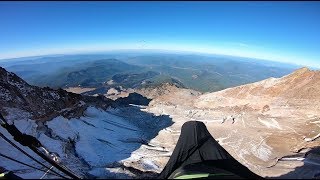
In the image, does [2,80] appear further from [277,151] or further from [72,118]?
[277,151]

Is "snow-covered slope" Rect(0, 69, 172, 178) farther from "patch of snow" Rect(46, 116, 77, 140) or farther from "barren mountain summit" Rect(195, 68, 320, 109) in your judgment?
"barren mountain summit" Rect(195, 68, 320, 109)

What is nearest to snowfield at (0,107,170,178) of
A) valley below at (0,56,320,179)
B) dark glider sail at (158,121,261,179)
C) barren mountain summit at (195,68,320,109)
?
valley below at (0,56,320,179)

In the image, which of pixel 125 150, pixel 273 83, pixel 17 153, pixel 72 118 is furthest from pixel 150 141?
pixel 273 83

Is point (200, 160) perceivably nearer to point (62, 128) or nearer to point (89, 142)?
point (89, 142)

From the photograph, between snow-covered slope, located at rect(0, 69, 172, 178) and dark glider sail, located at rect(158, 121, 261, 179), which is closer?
dark glider sail, located at rect(158, 121, 261, 179)

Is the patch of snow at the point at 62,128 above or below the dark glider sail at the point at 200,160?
below

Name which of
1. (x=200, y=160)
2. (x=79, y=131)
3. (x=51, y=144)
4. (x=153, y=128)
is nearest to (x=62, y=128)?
(x=79, y=131)

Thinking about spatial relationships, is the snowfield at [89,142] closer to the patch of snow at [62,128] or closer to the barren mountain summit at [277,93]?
the patch of snow at [62,128]

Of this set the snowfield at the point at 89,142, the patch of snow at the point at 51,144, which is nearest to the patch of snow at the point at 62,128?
the snowfield at the point at 89,142
